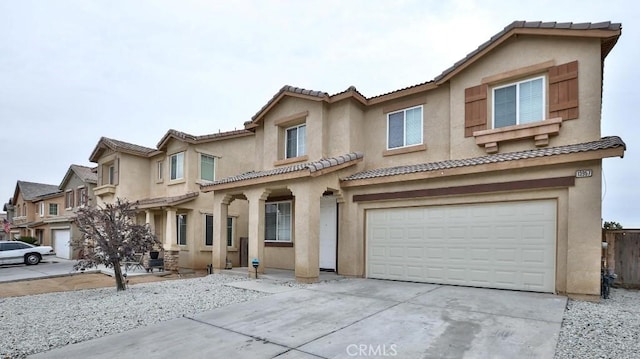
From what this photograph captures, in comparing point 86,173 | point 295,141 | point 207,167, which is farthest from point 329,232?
point 86,173

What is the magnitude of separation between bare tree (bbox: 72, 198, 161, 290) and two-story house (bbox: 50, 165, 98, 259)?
17.5 m

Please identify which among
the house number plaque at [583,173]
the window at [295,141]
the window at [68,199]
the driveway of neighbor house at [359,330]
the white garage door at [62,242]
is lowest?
the white garage door at [62,242]

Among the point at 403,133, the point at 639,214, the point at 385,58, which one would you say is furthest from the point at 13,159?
the point at 639,214

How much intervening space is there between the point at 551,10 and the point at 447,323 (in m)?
13.4

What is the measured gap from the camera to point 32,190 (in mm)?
34531

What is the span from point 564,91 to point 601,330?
244 inches

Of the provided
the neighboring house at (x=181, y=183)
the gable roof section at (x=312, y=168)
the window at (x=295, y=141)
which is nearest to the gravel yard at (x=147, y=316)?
the gable roof section at (x=312, y=168)

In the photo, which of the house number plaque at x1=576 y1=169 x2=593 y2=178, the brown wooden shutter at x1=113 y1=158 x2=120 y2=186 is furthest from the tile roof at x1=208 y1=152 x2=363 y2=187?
the brown wooden shutter at x1=113 y1=158 x2=120 y2=186

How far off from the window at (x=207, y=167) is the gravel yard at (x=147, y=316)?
791 centimetres

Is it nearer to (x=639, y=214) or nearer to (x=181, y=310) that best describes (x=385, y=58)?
(x=639, y=214)

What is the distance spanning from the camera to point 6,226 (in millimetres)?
37875

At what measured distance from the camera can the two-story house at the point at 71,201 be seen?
80.7 feet

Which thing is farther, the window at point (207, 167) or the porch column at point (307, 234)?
the window at point (207, 167)

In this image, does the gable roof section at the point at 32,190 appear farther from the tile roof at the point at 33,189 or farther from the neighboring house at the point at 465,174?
the neighboring house at the point at 465,174
